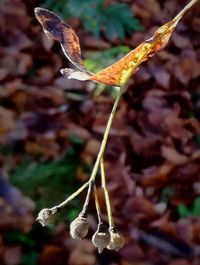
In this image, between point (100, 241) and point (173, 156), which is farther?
point (173, 156)

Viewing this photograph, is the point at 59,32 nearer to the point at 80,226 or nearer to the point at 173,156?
the point at 80,226

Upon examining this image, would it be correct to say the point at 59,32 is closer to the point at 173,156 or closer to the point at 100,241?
the point at 100,241

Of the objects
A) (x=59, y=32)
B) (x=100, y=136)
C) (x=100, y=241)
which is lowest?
(x=100, y=136)

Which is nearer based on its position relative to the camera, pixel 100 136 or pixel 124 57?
pixel 124 57

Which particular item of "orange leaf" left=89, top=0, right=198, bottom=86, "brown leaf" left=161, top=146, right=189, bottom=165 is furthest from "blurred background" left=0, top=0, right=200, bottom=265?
"orange leaf" left=89, top=0, right=198, bottom=86

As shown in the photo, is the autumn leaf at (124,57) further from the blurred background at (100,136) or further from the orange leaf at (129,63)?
the blurred background at (100,136)

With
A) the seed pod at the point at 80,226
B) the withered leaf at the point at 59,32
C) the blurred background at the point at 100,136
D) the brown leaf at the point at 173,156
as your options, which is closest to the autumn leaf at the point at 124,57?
the withered leaf at the point at 59,32

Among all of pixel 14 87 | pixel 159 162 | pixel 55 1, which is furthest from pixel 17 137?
pixel 55 1

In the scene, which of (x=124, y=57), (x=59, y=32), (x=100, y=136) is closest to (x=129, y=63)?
(x=124, y=57)

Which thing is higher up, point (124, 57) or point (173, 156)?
point (124, 57)
